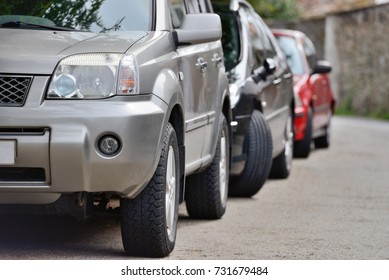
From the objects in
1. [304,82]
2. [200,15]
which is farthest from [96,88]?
[304,82]

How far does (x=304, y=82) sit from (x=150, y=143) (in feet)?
27.9

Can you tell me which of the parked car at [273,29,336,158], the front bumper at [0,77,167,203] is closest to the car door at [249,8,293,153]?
the parked car at [273,29,336,158]

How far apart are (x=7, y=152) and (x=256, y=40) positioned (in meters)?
5.32

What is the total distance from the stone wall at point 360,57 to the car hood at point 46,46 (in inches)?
668

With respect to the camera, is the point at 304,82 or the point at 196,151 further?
the point at 304,82

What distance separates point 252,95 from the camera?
10953mm

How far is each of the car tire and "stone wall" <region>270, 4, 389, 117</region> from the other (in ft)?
36.4

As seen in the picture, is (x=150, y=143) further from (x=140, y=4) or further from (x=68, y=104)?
(x=140, y=4)

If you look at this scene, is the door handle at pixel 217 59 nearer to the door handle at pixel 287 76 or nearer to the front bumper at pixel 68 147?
the front bumper at pixel 68 147

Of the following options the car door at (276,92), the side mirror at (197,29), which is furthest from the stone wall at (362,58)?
the side mirror at (197,29)

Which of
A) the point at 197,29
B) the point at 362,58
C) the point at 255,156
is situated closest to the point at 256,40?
the point at 255,156
